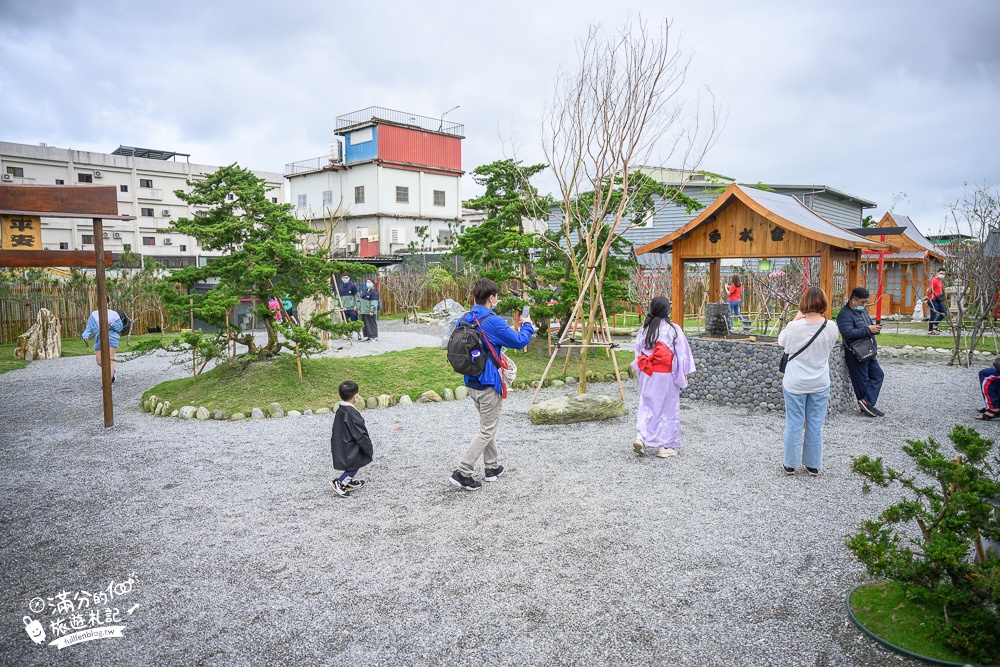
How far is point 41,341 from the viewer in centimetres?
1420

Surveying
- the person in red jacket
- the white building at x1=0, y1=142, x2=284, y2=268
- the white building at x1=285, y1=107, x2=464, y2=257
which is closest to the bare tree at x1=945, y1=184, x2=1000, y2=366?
the person in red jacket

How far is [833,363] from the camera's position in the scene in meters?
8.00

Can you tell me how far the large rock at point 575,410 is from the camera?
780cm

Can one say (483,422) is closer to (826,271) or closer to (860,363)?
(860,363)

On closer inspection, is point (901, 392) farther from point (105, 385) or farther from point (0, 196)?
point (0, 196)

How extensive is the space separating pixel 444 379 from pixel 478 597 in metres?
6.64

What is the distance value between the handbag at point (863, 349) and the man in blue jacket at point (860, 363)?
0.05 m

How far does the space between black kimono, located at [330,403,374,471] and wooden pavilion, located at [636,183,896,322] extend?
19.8 feet

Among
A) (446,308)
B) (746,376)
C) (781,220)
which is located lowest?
(746,376)

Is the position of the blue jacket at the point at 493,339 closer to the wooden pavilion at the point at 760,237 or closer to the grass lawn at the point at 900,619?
the grass lawn at the point at 900,619

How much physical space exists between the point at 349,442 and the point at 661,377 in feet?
10.6

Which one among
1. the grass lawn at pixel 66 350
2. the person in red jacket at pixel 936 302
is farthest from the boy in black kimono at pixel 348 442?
the person in red jacket at pixel 936 302

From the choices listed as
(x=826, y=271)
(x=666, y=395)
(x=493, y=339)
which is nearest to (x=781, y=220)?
(x=826, y=271)

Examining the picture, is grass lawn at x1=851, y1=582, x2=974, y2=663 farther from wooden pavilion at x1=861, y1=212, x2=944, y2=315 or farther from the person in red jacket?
wooden pavilion at x1=861, y1=212, x2=944, y2=315
